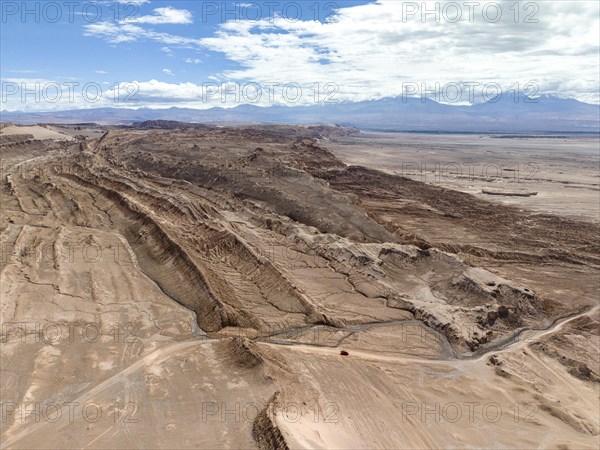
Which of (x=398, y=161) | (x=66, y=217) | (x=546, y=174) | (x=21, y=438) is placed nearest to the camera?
(x=21, y=438)

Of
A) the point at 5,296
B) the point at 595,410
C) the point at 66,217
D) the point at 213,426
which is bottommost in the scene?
the point at 595,410

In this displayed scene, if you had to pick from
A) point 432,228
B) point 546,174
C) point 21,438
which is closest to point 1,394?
point 21,438

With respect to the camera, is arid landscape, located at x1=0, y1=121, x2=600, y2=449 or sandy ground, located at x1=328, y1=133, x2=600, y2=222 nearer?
arid landscape, located at x1=0, y1=121, x2=600, y2=449

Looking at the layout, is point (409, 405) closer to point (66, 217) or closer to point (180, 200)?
point (180, 200)

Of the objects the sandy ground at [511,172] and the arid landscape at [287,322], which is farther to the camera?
the sandy ground at [511,172]

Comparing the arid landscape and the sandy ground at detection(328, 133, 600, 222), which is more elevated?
the sandy ground at detection(328, 133, 600, 222)

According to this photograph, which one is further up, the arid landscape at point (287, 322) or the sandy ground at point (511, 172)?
the sandy ground at point (511, 172)

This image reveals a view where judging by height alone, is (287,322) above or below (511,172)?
below

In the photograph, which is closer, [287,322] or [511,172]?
[287,322]
